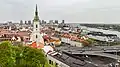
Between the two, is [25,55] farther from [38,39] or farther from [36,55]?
[38,39]

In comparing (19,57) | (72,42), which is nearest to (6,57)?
(19,57)

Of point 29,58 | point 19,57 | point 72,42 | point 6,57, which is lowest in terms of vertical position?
point 72,42

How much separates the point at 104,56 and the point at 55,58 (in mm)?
18951

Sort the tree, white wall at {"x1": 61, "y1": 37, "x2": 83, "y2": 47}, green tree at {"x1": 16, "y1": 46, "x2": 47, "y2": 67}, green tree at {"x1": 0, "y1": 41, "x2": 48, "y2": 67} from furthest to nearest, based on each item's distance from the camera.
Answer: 1. white wall at {"x1": 61, "y1": 37, "x2": 83, "y2": 47}
2. green tree at {"x1": 16, "y1": 46, "x2": 47, "y2": 67}
3. green tree at {"x1": 0, "y1": 41, "x2": 48, "y2": 67}
4. the tree

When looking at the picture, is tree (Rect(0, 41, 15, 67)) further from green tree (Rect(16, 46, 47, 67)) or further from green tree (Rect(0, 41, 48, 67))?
green tree (Rect(16, 46, 47, 67))

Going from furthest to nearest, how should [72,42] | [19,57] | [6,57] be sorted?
[72,42] < [19,57] < [6,57]

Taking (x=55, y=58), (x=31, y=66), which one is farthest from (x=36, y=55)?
(x=55, y=58)

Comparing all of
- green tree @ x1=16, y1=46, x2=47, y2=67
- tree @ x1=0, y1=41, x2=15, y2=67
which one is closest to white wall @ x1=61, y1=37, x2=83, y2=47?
green tree @ x1=16, y1=46, x2=47, y2=67

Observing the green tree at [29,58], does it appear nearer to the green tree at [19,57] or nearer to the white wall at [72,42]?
the green tree at [19,57]

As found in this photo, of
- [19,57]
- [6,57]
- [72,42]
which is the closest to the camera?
[6,57]

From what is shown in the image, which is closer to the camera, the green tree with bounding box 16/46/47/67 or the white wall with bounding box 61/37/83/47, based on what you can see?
the green tree with bounding box 16/46/47/67

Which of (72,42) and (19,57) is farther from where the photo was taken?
(72,42)

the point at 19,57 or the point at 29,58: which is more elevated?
the point at 29,58

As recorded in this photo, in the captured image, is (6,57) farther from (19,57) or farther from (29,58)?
(19,57)
